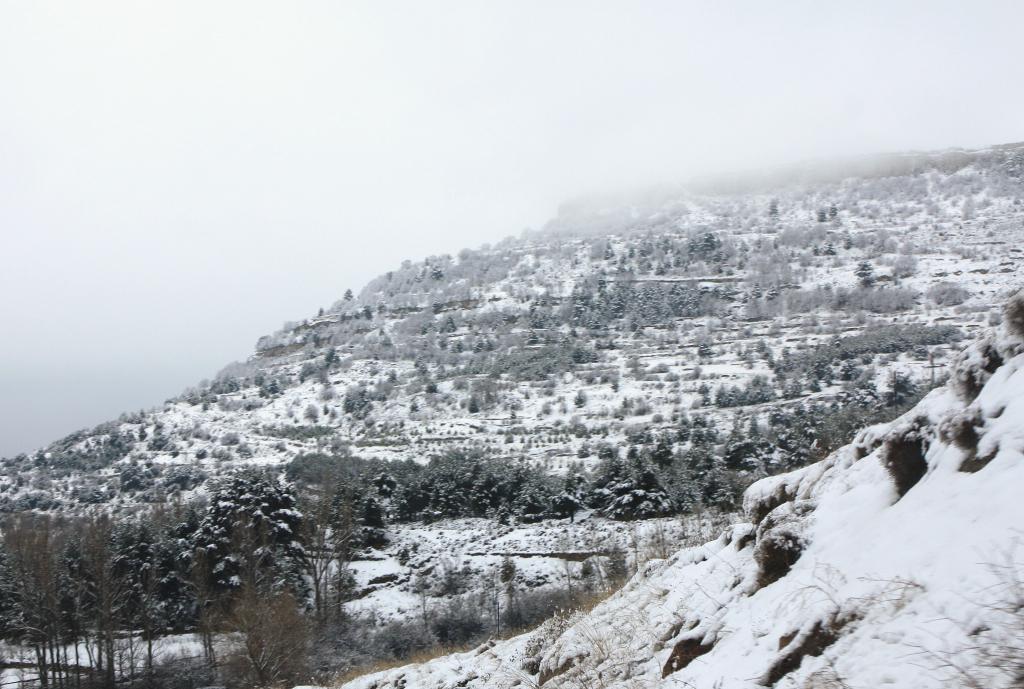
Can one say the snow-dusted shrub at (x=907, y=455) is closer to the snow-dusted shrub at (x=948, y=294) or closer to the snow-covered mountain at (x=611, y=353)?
the snow-covered mountain at (x=611, y=353)

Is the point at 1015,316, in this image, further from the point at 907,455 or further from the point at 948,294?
the point at 948,294

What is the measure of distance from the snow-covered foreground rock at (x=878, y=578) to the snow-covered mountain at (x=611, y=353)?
33.1 meters

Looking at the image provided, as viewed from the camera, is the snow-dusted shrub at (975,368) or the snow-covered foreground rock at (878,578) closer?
the snow-covered foreground rock at (878,578)

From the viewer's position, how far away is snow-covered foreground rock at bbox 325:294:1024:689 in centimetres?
243

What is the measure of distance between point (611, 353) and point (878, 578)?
406ft

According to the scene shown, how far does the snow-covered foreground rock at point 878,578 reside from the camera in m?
2.43

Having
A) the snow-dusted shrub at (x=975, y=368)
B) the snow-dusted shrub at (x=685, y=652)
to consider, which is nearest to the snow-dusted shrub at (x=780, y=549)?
the snow-dusted shrub at (x=685, y=652)

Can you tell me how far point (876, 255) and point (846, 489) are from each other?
576 ft

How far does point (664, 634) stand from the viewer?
16.2ft

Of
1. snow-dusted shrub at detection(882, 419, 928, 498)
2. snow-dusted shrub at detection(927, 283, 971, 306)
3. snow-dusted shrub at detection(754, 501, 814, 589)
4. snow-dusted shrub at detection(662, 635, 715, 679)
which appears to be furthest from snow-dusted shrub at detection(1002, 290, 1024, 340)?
snow-dusted shrub at detection(927, 283, 971, 306)

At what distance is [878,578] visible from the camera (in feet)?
9.89

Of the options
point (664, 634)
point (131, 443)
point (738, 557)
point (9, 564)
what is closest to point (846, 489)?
point (738, 557)

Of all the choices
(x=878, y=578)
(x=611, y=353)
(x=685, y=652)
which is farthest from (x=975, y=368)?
(x=611, y=353)

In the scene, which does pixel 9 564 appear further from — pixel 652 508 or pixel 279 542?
pixel 652 508
